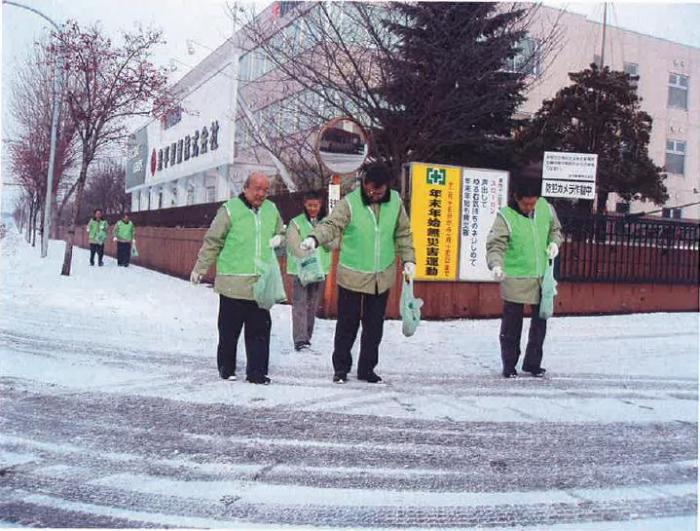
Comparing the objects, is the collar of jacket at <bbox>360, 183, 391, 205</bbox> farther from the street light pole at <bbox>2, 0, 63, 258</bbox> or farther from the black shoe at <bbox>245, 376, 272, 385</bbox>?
the street light pole at <bbox>2, 0, 63, 258</bbox>

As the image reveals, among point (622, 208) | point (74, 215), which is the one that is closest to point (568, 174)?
point (622, 208)

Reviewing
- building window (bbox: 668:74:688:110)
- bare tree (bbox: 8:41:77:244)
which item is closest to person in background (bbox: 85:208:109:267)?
bare tree (bbox: 8:41:77:244)

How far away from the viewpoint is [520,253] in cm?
525

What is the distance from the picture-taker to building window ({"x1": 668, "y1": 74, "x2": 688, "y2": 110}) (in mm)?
5915

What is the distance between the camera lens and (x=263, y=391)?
446 cm

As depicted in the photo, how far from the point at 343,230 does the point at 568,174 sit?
4.91 meters

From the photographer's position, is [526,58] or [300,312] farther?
[526,58]

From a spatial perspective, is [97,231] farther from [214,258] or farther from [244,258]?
[244,258]

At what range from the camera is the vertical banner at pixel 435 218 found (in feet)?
28.0

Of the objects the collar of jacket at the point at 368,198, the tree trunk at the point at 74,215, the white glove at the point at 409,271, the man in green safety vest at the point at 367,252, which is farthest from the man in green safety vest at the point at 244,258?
the tree trunk at the point at 74,215

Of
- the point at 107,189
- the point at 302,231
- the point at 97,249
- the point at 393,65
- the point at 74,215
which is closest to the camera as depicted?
the point at 302,231

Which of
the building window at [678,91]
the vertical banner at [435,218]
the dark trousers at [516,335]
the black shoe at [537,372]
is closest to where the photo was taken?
the dark trousers at [516,335]

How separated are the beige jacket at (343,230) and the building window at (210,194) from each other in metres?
2.71

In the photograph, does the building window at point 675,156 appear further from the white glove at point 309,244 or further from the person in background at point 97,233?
the person in background at point 97,233
